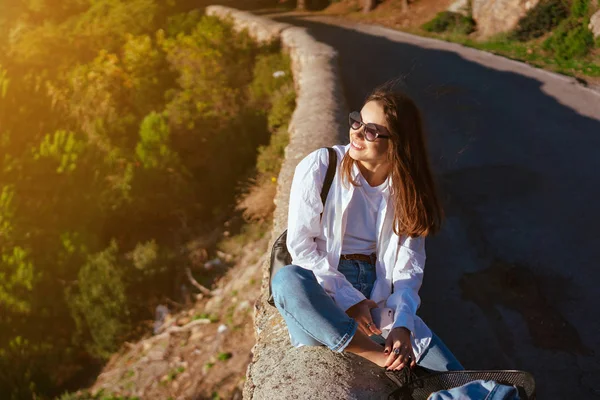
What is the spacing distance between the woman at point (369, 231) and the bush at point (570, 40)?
9.85 m

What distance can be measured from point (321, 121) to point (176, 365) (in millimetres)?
3107

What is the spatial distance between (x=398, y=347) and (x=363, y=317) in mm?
239

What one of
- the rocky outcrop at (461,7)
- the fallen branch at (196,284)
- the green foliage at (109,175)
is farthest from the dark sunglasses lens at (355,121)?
the rocky outcrop at (461,7)

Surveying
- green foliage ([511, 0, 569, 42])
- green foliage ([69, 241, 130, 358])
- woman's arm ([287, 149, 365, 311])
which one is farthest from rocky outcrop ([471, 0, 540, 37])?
woman's arm ([287, 149, 365, 311])

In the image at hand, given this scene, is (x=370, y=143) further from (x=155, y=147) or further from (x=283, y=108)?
(x=155, y=147)

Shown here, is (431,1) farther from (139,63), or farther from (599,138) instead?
(599,138)

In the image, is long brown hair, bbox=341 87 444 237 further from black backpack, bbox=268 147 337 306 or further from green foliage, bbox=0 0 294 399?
green foliage, bbox=0 0 294 399

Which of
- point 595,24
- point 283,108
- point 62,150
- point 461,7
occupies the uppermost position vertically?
point 595,24

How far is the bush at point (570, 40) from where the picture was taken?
11.6 m

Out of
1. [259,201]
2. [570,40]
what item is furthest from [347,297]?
[570,40]

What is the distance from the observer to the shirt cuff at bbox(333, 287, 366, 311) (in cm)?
270

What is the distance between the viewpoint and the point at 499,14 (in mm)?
15453

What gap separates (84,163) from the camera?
11117 mm

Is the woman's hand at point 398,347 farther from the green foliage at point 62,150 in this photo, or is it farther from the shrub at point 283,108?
the green foliage at point 62,150
